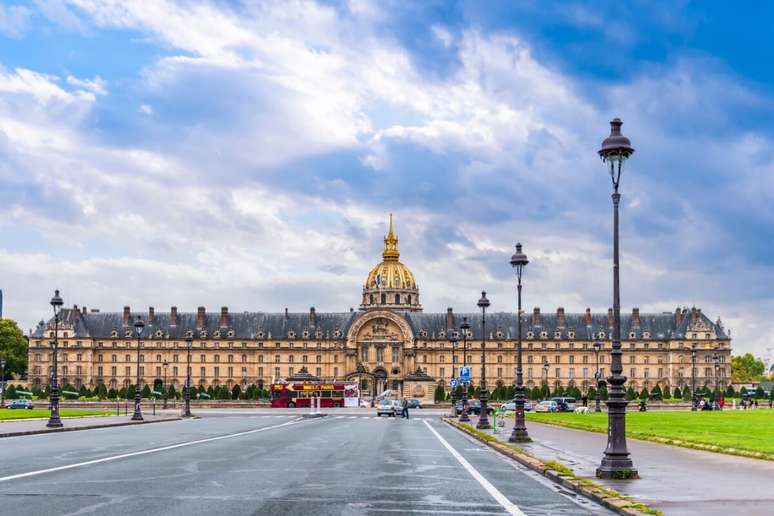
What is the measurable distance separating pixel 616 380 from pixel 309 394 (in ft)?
321

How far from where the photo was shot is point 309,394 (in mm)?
117438

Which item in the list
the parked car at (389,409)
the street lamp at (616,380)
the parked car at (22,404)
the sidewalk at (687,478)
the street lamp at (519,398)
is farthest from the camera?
the parked car at (22,404)

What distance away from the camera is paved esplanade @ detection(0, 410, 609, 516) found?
15049 millimetres

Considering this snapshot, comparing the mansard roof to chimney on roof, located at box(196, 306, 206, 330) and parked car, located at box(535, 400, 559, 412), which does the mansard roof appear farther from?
parked car, located at box(535, 400, 559, 412)

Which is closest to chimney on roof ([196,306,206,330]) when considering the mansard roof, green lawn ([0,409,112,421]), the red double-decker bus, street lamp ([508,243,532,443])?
the mansard roof

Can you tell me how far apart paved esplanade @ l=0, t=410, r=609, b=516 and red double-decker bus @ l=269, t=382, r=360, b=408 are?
85.6 metres

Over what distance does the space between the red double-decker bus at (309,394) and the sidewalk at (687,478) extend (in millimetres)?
86415

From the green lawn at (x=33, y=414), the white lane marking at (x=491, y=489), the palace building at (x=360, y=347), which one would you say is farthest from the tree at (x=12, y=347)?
the white lane marking at (x=491, y=489)

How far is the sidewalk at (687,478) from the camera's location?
1499cm

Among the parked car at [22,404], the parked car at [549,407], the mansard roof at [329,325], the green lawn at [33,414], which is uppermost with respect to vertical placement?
the mansard roof at [329,325]

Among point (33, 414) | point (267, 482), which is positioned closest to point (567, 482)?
point (267, 482)

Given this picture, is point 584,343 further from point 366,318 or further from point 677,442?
point 677,442

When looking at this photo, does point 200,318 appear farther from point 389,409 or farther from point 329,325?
point 389,409

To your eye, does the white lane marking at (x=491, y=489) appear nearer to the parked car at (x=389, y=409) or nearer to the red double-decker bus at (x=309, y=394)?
the parked car at (x=389, y=409)
